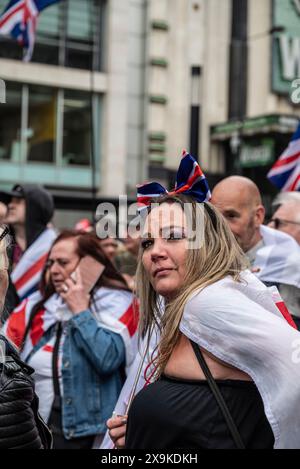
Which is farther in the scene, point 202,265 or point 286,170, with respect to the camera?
point 286,170

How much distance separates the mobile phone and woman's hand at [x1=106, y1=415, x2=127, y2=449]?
148cm

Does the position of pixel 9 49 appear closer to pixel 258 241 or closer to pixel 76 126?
pixel 76 126

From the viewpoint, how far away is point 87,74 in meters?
17.7

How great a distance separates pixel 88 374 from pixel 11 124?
14.1 meters

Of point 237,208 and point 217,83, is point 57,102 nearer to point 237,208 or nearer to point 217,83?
point 217,83

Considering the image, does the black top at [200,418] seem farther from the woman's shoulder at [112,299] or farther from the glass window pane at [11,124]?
the glass window pane at [11,124]

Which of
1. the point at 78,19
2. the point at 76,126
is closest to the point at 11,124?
the point at 76,126

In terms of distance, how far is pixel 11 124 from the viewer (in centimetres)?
1748

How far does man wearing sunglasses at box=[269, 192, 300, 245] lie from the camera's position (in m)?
4.86

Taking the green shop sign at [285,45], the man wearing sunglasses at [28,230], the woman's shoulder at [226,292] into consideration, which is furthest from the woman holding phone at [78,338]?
the green shop sign at [285,45]

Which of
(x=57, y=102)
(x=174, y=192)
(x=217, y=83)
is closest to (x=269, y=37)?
(x=217, y=83)

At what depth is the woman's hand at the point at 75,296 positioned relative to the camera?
4082 mm

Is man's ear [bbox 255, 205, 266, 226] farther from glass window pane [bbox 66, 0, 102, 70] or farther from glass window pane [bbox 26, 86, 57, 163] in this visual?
glass window pane [bbox 66, 0, 102, 70]
